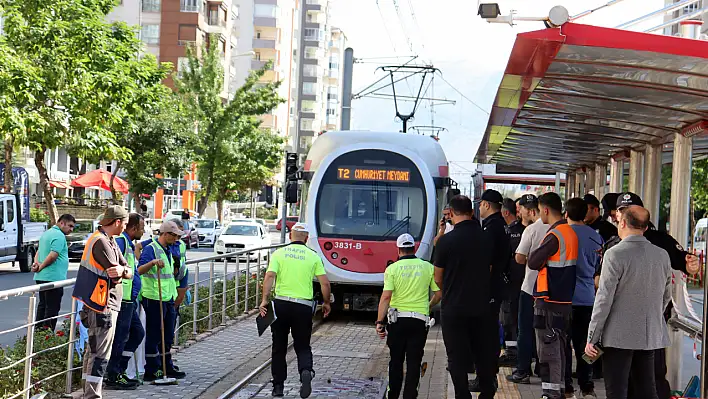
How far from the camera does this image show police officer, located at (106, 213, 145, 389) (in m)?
9.86

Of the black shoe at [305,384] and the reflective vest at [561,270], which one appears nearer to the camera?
the reflective vest at [561,270]

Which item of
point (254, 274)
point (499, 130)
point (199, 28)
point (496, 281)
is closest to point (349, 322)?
point (254, 274)

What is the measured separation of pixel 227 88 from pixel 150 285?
72.6 meters

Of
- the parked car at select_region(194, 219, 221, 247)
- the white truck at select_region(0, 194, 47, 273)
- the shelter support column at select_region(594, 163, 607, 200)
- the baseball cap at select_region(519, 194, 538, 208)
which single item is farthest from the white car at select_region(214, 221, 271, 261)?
the baseball cap at select_region(519, 194, 538, 208)

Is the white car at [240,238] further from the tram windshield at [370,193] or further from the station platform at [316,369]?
the station platform at [316,369]

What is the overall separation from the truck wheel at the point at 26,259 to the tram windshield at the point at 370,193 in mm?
13058

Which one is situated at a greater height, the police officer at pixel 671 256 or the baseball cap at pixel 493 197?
the baseball cap at pixel 493 197

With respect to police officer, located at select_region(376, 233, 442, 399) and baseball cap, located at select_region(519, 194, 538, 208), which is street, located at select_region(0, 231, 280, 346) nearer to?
police officer, located at select_region(376, 233, 442, 399)

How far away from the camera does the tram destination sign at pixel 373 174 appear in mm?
17922

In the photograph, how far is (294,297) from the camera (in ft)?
32.7

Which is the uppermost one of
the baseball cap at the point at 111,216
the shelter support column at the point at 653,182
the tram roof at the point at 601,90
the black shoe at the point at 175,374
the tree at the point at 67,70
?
the tree at the point at 67,70

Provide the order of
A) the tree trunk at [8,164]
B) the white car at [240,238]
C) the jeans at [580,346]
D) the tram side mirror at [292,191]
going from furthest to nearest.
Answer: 1. the white car at [240,238]
2. the tree trunk at [8,164]
3. the tram side mirror at [292,191]
4. the jeans at [580,346]

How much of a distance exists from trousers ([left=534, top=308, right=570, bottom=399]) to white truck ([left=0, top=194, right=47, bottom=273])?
20.5m

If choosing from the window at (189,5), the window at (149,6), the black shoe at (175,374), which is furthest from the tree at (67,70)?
the window at (149,6)
